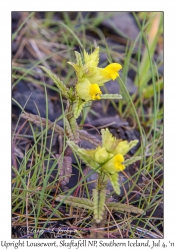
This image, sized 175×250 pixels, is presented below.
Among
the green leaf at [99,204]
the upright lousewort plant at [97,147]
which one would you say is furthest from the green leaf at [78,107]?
the green leaf at [99,204]

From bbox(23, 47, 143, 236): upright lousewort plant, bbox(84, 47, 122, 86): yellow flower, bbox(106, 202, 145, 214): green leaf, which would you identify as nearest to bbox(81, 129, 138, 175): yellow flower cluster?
bbox(23, 47, 143, 236): upright lousewort plant

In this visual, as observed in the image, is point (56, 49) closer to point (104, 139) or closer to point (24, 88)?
point (24, 88)

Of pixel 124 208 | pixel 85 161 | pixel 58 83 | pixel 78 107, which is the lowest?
pixel 124 208

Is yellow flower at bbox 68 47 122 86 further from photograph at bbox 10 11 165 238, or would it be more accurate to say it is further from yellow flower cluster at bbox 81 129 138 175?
yellow flower cluster at bbox 81 129 138 175

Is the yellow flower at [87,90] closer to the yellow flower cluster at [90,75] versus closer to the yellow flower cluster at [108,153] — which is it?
the yellow flower cluster at [90,75]

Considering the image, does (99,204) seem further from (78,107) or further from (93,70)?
(93,70)

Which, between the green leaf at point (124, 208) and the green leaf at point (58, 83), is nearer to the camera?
the green leaf at point (124, 208)

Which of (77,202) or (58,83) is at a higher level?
(58,83)

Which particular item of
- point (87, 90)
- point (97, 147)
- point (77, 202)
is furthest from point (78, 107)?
point (77, 202)

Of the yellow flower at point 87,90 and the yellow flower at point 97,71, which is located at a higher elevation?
the yellow flower at point 97,71
